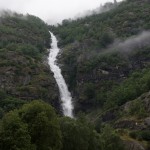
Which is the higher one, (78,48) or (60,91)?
(78,48)

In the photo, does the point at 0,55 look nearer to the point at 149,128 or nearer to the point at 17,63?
the point at 17,63

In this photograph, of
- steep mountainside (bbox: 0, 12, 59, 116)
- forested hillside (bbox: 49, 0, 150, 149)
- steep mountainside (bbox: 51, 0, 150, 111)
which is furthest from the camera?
steep mountainside (bbox: 0, 12, 59, 116)

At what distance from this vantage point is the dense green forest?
67562 millimetres

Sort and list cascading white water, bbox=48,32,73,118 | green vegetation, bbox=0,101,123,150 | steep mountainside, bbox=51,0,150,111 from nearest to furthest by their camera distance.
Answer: green vegetation, bbox=0,101,123,150
steep mountainside, bbox=51,0,150,111
cascading white water, bbox=48,32,73,118

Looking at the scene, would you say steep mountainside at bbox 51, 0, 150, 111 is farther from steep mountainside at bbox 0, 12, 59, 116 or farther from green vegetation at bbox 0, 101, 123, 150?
green vegetation at bbox 0, 101, 123, 150

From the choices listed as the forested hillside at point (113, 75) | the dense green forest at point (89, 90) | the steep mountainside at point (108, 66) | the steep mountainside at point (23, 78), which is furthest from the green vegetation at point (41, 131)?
the steep mountainside at point (108, 66)

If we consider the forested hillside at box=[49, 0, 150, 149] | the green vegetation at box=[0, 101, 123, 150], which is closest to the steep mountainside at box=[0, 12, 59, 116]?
the forested hillside at box=[49, 0, 150, 149]

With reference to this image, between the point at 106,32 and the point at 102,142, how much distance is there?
11493cm

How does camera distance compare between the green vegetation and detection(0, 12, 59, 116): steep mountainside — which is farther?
detection(0, 12, 59, 116): steep mountainside

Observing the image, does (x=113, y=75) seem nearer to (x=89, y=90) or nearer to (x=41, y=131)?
(x=89, y=90)

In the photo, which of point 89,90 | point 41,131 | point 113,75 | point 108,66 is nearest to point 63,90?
point 89,90

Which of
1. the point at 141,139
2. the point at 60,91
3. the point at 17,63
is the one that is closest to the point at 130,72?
the point at 60,91

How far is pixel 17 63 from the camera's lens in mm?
168625

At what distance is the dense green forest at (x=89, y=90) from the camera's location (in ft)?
222
